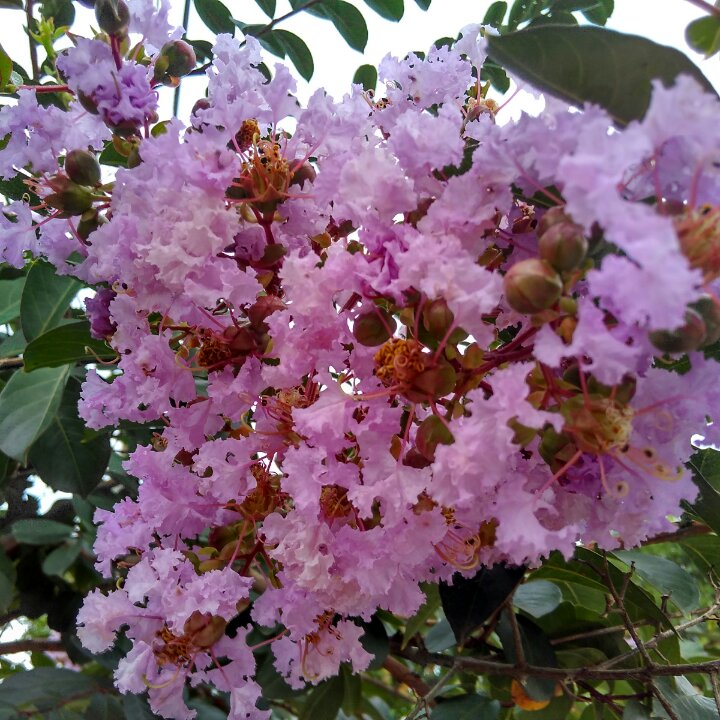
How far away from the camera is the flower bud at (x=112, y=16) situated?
3.09 feet

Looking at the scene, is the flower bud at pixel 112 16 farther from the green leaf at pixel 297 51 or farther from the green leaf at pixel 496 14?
the green leaf at pixel 496 14

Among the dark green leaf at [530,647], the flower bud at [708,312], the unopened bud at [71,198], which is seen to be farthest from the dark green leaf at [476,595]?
the unopened bud at [71,198]

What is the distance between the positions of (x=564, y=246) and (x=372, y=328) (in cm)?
21

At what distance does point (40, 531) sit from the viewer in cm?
150

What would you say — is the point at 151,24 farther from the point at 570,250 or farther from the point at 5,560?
the point at 5,560

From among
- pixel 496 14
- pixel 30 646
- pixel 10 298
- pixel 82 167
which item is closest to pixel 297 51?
pixel 496 14

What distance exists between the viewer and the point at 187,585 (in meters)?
0.82

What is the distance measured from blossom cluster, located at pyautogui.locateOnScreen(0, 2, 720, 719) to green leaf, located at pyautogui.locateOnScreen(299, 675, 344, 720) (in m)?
0.31

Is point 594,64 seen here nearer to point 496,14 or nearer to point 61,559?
point 496,14

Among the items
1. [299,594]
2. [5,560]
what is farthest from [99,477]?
[299,594]

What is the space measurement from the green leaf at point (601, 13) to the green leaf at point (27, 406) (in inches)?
43.3

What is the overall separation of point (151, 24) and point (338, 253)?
515 mm

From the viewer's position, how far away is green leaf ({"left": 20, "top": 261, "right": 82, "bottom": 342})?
4.07ft

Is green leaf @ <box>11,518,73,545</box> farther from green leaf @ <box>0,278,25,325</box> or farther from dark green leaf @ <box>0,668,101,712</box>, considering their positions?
green leaf @ <box>0,278,25,325</box>
